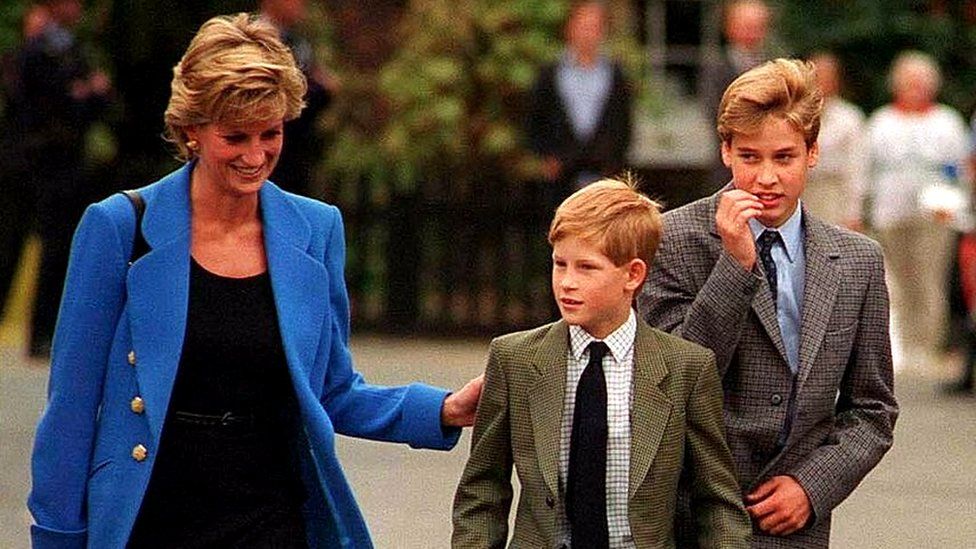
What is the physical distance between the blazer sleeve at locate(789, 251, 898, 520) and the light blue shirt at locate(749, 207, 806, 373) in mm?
125

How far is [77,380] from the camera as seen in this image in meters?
4.45

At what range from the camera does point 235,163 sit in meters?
4.49

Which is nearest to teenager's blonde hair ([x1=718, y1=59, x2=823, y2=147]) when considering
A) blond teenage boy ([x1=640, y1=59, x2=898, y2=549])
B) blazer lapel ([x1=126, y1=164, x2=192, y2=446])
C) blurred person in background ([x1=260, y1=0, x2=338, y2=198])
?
blond teenage boy ([x1=640, y1=59, x2=898, y2=549])

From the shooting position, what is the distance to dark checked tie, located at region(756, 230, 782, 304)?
14.7 feet

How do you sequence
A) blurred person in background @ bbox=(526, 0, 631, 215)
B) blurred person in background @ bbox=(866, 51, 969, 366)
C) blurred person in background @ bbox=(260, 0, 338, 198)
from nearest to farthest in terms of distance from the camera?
blurred person in background @ bbox=(260, 0, 338, 198)
blurred person in background @ bbox=(526, 0, 631, 215)
blurred person in background @ bbox=(866, 51, 969, 366)

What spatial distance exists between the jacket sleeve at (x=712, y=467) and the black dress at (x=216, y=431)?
0.81m

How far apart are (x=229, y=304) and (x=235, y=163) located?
28cm

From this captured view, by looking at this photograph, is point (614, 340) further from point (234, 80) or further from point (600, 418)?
point (234, 80)

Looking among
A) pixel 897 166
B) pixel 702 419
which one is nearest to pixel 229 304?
pixel 702 419

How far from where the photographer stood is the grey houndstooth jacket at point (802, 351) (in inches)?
173

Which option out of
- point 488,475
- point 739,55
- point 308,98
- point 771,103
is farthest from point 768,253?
point 739,55

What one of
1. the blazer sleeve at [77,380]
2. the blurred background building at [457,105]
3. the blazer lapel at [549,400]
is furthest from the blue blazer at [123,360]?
the blurred background building at [457,105]

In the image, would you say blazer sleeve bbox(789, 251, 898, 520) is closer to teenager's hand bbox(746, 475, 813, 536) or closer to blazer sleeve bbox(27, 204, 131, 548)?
teenager's hand bbox(746, 475, 813, 536)

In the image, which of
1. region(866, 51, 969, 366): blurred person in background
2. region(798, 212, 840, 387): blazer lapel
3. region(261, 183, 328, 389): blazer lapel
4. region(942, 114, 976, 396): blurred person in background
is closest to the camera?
region(798, 212, 840, 387): blazer lapel
